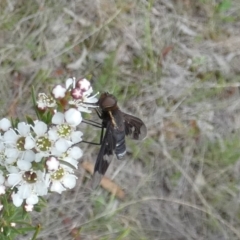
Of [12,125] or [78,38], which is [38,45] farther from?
[12,125]

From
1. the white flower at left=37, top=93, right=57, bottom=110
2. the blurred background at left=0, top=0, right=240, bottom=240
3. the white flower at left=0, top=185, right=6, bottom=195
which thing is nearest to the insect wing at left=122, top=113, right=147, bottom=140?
the white flower at left=37, top=93, right=57, bottom=110

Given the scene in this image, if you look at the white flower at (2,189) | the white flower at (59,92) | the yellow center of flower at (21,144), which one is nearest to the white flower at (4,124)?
the yellow center of flower at (21,144)

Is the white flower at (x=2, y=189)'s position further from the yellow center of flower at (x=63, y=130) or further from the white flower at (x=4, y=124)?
the yellow center of flower at (x=63, y=130)

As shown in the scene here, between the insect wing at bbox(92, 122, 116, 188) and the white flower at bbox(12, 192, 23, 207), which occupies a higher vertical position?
the insect wing at bbox(92, 122, 116, 188)

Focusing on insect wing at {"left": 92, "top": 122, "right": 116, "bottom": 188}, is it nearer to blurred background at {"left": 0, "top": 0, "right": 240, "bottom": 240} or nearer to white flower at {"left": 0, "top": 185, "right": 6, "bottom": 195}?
white flower at {"left": 0, "top": 185, "right": 6, "bottom": 195}

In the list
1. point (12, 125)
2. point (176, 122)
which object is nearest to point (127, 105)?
point (176, 122)

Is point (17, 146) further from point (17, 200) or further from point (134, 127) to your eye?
point (134, 127)

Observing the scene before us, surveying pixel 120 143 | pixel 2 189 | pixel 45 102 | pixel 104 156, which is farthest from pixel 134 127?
pixel 2 189
